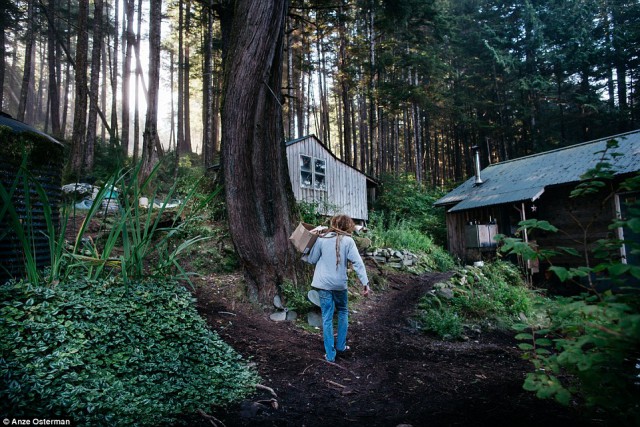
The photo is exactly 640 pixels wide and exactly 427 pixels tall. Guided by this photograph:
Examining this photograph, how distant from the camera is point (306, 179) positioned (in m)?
16.0

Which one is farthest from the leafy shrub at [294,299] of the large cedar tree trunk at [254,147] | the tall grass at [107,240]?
the tall grass at [107,240]

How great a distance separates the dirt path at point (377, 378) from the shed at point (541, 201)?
793 centimetres

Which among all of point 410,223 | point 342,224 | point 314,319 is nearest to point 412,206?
point 410,223

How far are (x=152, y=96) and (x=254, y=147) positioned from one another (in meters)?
9.13

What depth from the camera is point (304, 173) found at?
15938 mm

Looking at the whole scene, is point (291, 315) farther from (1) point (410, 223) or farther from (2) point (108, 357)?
(1) point (410, 223)

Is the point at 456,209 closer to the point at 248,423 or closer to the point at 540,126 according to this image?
the point at 248,423

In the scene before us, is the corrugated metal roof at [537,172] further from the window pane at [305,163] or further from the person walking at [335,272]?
the person walking at [335,272]

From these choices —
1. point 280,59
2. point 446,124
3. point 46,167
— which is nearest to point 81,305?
point 46,167

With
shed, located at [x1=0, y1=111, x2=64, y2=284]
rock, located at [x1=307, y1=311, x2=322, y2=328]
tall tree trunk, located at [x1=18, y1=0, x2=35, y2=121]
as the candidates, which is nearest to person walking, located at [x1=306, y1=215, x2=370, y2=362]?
rock, located at [x1=307, y1=311, x2=322, y2=328]

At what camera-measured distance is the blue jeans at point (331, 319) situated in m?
4.39

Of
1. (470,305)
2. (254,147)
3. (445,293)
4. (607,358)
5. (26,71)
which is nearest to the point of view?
(607,358)

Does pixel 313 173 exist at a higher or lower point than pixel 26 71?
lower

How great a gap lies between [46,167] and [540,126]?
3057 centimetres
